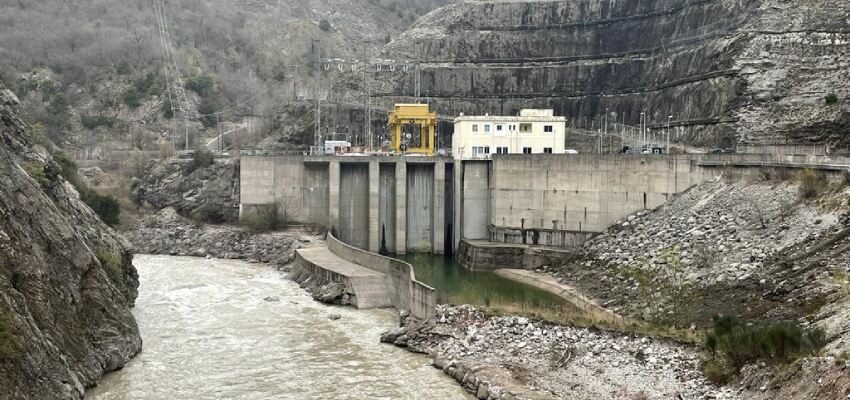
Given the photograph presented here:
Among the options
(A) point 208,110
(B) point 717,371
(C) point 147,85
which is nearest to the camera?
(B) point 717,371

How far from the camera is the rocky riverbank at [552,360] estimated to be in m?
22.7

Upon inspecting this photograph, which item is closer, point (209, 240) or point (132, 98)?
point (209, 240)

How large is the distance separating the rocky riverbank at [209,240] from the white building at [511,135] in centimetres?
1338

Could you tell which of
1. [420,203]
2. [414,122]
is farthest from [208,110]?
[420,203]

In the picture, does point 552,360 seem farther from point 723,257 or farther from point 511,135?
→ point 511,135

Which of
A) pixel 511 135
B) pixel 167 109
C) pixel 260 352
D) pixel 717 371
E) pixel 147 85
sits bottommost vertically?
pixel 260 352

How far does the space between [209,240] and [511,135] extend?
21906mm

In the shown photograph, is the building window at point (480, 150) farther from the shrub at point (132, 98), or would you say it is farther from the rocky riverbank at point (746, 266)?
the shrub at point (132, 98)

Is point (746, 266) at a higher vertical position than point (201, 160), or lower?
lower

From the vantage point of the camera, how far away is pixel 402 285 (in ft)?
117

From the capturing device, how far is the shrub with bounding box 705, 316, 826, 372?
20266 millimetres

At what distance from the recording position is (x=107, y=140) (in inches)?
3103

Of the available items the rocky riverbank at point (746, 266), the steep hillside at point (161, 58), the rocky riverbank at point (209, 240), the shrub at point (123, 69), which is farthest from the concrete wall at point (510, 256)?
the shrub at point (123, 69)

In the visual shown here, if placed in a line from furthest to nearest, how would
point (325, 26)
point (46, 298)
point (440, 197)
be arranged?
point (325, 26)
point (440, 197)
point (46, 298)
